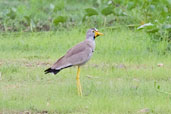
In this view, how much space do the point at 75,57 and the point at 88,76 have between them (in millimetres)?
993

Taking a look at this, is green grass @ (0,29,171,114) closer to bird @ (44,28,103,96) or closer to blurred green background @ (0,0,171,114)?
blurred green background @ (0,0,171,114)

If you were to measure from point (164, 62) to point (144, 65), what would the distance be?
0.36 meters

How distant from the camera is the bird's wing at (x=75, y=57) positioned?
6777 millimetres

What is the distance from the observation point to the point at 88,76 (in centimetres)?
779

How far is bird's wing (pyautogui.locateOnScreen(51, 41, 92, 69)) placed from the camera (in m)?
6.78

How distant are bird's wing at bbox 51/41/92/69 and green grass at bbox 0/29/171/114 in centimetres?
34

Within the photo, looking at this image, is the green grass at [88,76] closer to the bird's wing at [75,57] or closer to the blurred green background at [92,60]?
the blurred green background at [92,60]

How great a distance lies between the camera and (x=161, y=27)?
931 cm

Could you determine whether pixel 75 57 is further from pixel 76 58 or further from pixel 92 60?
pixel 92 60

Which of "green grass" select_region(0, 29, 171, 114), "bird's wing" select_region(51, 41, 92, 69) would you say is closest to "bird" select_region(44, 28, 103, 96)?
"bird's wing" select_region(51, 41, 92, 69)

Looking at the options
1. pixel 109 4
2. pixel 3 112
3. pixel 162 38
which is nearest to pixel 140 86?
pixel 3 112

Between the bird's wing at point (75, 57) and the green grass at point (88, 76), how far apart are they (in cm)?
34

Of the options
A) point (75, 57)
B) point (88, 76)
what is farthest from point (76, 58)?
point (88, 76)

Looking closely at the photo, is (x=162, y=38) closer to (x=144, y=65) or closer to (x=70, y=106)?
(x=144, y=65)
